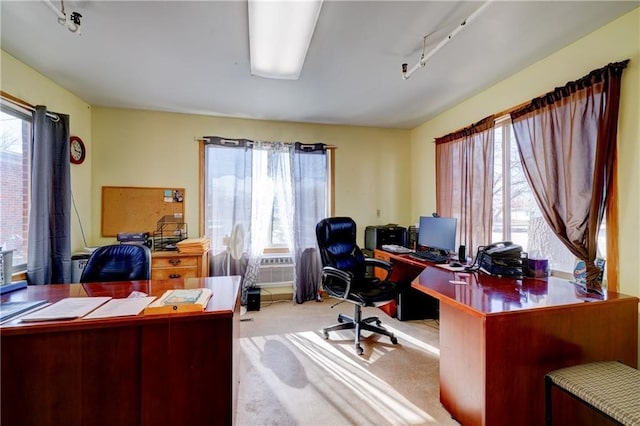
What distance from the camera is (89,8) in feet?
5.66

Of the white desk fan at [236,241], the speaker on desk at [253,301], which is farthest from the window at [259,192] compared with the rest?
the speaker on desk at [253,301]

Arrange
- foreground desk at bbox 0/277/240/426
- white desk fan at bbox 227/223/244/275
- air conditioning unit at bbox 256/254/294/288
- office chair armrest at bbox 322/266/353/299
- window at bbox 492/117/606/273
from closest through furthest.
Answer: foreground desk at bbox 0/277/240/426 < window at bbox 492/117/606/273 < office chair armrest at bbox 322/266/353/299 < white desk fan at bbox 227/223/244/275 < air conditioning unit at bbox 256/254/294/288

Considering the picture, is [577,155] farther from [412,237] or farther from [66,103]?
[66,103]

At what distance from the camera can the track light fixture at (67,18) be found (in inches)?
62.8

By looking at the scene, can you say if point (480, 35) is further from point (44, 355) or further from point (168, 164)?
point (168, 164)

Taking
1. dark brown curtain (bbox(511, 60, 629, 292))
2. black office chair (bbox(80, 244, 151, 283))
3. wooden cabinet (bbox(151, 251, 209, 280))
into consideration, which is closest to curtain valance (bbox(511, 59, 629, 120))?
dark brown curtain (bbox(511, 60, 629, 292))

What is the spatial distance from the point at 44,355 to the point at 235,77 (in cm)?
241

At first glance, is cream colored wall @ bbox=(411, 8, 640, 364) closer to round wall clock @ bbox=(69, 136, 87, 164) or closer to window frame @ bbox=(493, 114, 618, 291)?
window frame @ bbox=(493, 114, 618, 291)

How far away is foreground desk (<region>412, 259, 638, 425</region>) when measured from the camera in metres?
1.40

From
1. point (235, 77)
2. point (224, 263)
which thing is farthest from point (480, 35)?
point (224, 263)

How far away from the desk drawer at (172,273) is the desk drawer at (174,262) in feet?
0.14

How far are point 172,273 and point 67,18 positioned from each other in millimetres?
2319

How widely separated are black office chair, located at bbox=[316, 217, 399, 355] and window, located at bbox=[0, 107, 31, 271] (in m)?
2.57

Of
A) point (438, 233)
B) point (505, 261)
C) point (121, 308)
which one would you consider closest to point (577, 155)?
point (505, 261)
